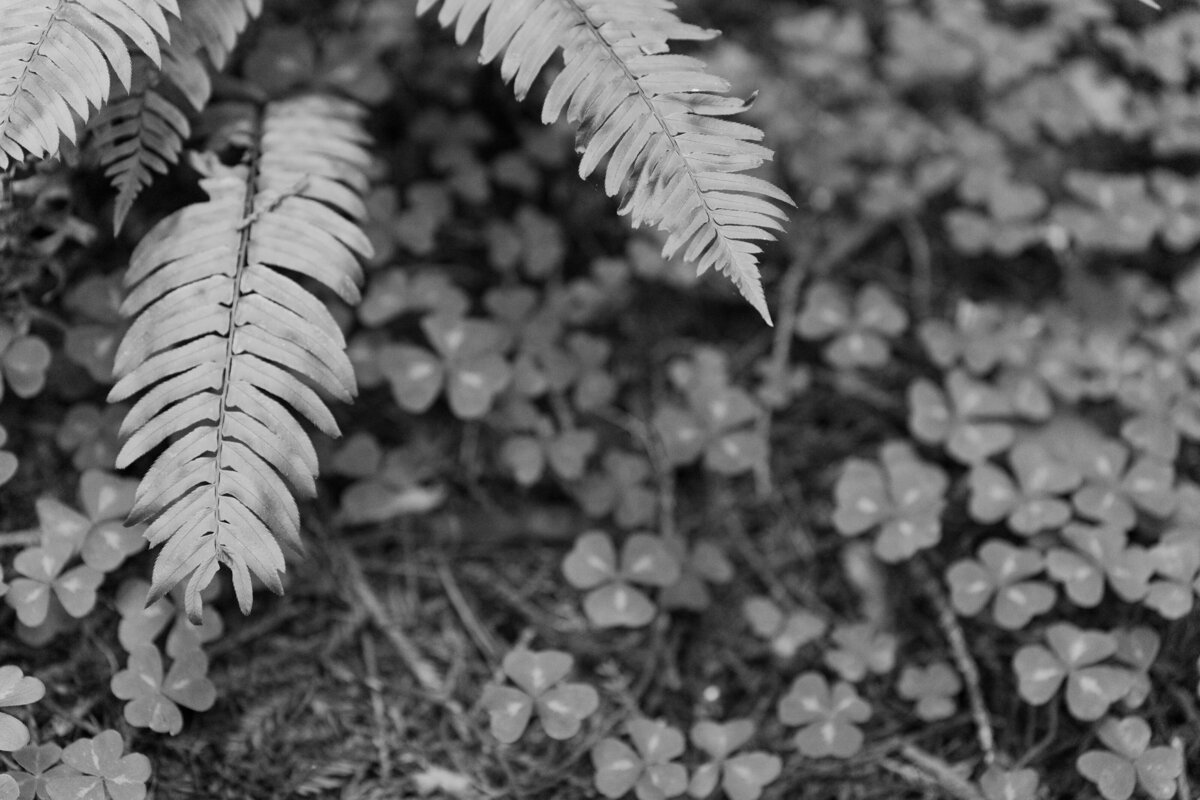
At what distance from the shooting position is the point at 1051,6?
3.62 metres

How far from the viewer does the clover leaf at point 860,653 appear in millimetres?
2516

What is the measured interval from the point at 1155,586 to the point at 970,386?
0.76m

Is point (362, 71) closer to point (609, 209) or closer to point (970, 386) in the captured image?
point (609, 209)

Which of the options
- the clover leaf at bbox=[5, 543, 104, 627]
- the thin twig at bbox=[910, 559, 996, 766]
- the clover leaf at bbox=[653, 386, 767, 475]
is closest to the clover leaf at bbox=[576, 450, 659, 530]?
the clover leaf at bbox=[653, 386, 767, 475]

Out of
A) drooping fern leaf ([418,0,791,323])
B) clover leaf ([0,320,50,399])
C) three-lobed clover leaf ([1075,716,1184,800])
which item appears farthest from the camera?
clover leaf ([0,320,50,399])

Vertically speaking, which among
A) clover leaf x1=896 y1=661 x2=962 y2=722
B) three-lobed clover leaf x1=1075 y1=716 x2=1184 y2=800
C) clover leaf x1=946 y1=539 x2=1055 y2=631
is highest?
clover leaf x1=946 y1=539 x2=1055 y2=631

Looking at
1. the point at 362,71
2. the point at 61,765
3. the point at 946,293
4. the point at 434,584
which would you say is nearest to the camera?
the point at 61,765

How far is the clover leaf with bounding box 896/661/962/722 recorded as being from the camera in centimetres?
243

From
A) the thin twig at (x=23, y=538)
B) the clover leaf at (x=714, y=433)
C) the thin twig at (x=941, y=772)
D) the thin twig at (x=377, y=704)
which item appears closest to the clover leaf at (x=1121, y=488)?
the thin twig at (x=941, y=772)

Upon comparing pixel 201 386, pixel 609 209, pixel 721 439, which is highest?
pixel 201 386

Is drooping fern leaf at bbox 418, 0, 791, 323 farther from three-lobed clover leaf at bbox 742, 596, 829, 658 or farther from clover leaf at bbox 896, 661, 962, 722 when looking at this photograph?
clover leaf at bbox 896, 661, 962, 722

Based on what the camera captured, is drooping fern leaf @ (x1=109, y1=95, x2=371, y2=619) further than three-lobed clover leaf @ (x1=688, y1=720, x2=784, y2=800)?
No

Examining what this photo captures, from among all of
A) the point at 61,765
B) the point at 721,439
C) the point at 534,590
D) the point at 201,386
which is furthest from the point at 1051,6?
the point at 61,765

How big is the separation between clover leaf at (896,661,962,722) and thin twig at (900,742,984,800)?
90 millimetres
